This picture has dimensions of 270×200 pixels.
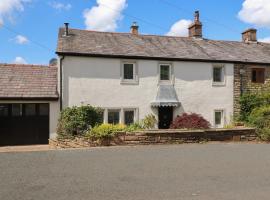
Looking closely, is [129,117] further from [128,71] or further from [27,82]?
[27,82]

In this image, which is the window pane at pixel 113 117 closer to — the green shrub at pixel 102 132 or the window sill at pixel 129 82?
the window sill at pixel 129 82

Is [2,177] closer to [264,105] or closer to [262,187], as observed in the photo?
[262,187]

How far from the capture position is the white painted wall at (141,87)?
19.4m

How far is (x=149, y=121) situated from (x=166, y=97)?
173cm

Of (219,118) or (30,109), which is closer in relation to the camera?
(30,109)

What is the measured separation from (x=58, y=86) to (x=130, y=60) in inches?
169

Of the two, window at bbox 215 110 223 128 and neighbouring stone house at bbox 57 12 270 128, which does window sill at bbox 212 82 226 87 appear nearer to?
neighbouring stone house at bbox 57 12 270 128

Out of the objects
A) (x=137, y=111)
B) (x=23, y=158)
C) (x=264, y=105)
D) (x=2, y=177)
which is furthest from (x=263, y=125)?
(x=2, y=177)

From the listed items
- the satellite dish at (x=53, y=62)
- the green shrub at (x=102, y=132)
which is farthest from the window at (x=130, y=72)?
the satellite dish at (x=53, y=62)

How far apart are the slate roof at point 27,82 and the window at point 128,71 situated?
402cm

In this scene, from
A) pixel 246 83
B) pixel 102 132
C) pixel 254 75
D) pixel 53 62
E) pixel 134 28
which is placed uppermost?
pixel 134 28

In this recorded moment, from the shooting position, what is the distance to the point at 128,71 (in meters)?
20.6

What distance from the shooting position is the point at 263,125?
18.8 m

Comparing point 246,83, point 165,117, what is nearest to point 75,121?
point 165,117
